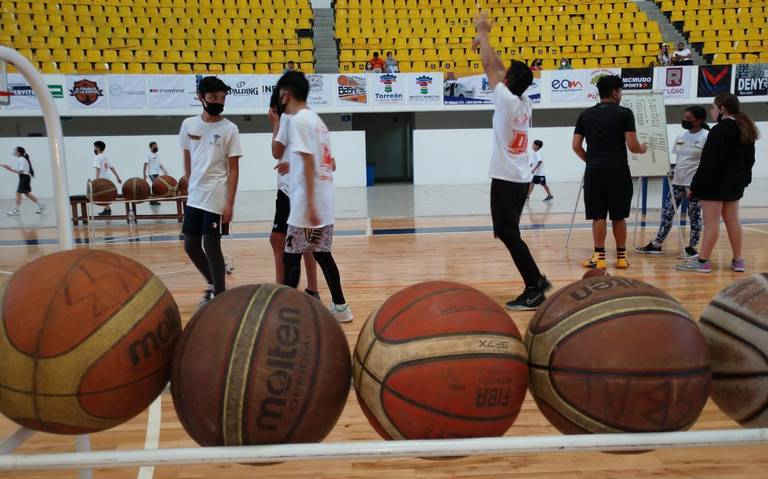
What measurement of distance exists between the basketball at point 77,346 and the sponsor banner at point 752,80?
18.1m

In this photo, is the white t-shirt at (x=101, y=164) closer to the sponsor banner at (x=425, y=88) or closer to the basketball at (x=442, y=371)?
the sponsor banner at (x=425, y=88)

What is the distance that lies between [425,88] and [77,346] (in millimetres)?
15495

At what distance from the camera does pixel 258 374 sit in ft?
4.26


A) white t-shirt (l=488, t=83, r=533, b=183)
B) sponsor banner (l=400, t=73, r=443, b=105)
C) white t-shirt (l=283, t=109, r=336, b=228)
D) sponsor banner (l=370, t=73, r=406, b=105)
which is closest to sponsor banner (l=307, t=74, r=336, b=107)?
sponsor banner (l=370, t=73, r=406, b=105)

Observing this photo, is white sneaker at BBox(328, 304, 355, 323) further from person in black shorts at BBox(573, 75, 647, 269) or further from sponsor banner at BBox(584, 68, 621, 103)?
sponsor banner at BBox(584, 68, 621, 103)

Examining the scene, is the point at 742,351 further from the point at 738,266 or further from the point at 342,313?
the point at 738,266

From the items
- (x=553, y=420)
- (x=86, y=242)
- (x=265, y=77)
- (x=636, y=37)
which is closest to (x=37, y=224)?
(x=86, y=242)

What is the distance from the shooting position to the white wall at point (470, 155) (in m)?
16.9

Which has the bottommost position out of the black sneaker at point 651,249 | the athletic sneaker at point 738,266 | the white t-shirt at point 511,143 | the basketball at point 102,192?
the black sneaker at point 651,249

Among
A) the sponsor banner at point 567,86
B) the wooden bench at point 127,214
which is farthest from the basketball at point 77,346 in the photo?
the sponsor banner at point 567,86

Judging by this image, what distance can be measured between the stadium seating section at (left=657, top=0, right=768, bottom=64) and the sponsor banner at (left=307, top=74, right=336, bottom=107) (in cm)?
1126

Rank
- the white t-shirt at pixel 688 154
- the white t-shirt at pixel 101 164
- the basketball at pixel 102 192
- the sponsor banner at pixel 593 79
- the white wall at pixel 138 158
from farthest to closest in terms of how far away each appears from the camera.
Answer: the sponsor banner at pixel 593 79 < the white wall at pixel 138 158 < the white t-shirt at pixel 101 164 < the basketball at pixel 102 192 < the white t-shirt at pixel 688 154

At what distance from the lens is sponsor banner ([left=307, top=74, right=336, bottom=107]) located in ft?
50.8

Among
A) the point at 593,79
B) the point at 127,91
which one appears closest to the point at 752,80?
the point at 593,79
